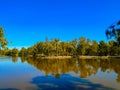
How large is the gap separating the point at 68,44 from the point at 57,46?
255 inches

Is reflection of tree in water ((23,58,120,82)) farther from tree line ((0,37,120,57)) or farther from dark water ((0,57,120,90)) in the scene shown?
tree line ((0,37,120,57))

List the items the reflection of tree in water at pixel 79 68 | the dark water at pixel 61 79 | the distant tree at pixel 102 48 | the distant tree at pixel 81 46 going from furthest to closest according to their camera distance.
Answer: the distant tree at pixel 81 46 < the distant tree at pixel 102 48 < the reflection of tree in water at pixel 79 68 < the dark water at pixel 61 79

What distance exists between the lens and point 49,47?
138 meters

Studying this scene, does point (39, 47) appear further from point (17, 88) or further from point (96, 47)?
point (17, 88)

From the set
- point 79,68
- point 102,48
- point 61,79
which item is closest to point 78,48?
point 102,48

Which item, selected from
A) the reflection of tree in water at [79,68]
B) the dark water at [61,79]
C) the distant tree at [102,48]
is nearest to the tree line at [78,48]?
the distant tree at [102,48]

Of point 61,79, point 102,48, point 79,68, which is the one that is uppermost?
point 102,48

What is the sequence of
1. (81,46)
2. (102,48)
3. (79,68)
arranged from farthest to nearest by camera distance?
(81,46) < (102,48) < (79,68)

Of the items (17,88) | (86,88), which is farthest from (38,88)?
(86,88)

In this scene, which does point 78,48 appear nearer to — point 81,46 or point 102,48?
point 81,46

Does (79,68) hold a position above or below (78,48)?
below

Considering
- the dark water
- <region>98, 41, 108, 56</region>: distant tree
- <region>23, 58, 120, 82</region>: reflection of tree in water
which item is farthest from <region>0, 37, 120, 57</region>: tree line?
the dark water

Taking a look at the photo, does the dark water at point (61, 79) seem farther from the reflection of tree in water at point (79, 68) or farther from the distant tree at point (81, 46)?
the distant tree at point (81, 46)

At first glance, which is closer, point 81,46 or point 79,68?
point 79,68
